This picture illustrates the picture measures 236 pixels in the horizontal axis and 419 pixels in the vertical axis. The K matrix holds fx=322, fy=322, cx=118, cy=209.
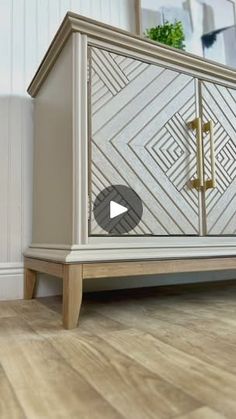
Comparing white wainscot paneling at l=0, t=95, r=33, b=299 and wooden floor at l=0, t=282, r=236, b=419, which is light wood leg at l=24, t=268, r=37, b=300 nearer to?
white wainscot paneling at l=0, t=95, r=33, b=299

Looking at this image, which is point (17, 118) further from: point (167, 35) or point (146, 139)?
point (167, 35)

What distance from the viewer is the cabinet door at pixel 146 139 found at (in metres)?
0.81

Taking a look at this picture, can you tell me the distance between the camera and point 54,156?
92 centimetres

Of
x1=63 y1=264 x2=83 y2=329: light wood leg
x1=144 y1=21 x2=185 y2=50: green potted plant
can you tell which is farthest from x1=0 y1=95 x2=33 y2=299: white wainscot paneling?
x1=144 y1=21 x2=185 y2=50: green potted plant

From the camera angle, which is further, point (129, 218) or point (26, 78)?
point (26, 78)

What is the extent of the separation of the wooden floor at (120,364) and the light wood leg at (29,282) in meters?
0.15

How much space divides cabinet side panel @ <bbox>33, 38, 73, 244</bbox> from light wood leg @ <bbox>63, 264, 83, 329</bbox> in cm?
9

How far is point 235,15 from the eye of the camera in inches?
64.4

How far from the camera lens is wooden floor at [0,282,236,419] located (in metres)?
0.37

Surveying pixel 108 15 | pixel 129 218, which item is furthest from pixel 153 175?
pixel 108 15

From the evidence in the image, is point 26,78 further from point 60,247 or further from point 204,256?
point 204,256

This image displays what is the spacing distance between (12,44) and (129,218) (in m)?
0.83

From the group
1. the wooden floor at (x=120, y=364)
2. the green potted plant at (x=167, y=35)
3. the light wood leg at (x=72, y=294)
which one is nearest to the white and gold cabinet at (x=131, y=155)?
the light wood leg at (x=72, y=294)
